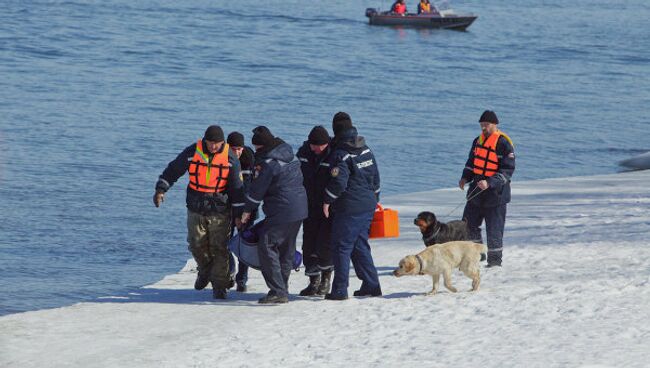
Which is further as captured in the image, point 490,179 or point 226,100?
point 226,100

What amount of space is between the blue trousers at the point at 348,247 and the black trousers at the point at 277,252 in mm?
324

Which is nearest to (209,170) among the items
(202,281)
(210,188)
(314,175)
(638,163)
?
(210,188)

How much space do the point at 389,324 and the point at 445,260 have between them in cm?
88

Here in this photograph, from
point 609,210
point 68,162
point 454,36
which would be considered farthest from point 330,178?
point 454,36

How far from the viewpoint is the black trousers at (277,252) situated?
8.97 m

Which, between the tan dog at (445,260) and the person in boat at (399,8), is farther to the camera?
the person in boat at (399,8)

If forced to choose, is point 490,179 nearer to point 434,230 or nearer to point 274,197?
point 434,230

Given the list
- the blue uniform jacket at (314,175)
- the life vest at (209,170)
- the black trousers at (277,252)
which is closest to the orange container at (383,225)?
the blue uniform jacket at (314,175)

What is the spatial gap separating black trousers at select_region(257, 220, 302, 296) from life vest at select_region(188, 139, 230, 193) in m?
0.54

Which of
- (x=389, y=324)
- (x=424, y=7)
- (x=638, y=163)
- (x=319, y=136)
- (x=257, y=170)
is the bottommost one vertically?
(x=638, y=163)

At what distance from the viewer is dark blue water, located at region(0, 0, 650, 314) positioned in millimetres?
17281

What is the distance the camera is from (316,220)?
9.38 m

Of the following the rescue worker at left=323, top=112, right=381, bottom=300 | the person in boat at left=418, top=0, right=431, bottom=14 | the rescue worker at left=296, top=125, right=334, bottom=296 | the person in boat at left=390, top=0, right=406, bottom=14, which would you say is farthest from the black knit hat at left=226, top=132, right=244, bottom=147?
the person in boat at left=390, top=0, right=406, bottom=14

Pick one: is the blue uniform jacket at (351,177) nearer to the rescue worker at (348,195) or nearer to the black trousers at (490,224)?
the rescue worker at (348,195)
